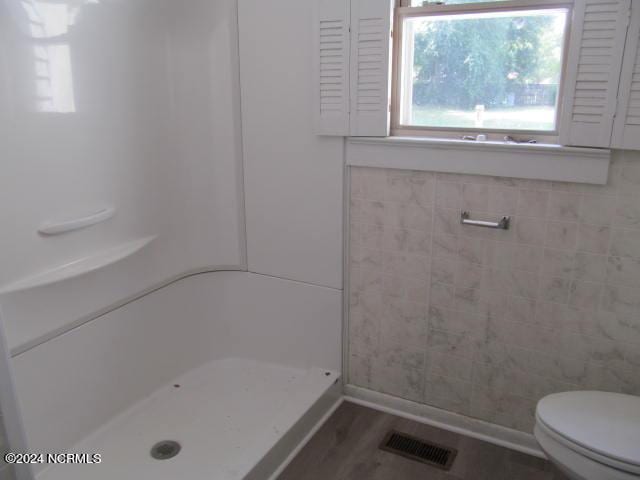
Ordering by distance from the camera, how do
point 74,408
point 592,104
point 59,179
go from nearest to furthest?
point 592,104 < point 59,179 < point 74,408

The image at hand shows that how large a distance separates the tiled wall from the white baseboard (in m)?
0.03

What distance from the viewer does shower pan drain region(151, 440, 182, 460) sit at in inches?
Answer: 75.7

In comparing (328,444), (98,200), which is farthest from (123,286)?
(328,444)

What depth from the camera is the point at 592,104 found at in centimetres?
165

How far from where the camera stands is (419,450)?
201cm

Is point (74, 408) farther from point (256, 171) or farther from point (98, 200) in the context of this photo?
point (256, 171)

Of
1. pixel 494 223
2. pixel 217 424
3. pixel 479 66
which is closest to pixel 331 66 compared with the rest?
pixel 479 66

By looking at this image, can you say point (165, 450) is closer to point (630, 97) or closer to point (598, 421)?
point (598, 421)

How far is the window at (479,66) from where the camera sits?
180 centimetres

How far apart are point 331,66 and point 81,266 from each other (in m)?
1.14

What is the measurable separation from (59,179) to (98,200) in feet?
0.58

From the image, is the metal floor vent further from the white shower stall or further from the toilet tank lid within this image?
the toilet tank lid

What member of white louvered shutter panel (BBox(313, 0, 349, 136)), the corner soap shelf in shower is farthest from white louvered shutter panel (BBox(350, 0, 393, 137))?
the corner soap shelf in shower

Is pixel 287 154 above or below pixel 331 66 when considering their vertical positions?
below
